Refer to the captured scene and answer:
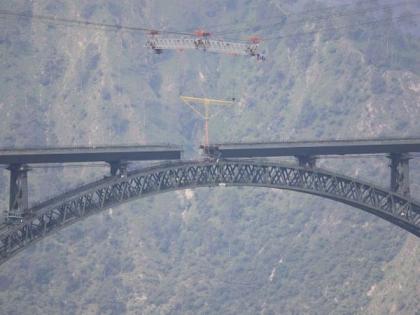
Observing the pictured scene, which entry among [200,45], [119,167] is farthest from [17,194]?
[200,45]

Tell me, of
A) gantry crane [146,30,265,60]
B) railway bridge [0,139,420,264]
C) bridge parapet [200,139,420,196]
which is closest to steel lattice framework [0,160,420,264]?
railway bridge [0,139,420,264]

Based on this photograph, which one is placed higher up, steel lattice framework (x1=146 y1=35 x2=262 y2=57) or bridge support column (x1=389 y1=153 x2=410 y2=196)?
steel lattice framework (x1=146 y1=35 x2=262 y2=57)

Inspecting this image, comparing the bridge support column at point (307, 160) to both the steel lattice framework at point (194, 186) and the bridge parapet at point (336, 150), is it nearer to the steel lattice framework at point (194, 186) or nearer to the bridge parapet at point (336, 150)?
the bridge parapet at point (336, 150)

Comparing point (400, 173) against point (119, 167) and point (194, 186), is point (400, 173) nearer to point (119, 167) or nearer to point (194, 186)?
point (194, 186)

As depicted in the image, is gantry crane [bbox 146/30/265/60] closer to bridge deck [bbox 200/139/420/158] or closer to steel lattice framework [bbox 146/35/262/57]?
steel lattice framework [bbox 146/35/262/57]

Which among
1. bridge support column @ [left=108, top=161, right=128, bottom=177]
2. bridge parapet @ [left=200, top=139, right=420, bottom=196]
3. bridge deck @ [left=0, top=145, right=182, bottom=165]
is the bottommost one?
bridge support column @ [left=108, top=161, right=128, bottom=177]

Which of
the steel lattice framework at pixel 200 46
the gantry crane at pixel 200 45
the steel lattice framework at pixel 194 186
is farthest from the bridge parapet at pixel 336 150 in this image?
the steel lattice framework at pixel 200 46
